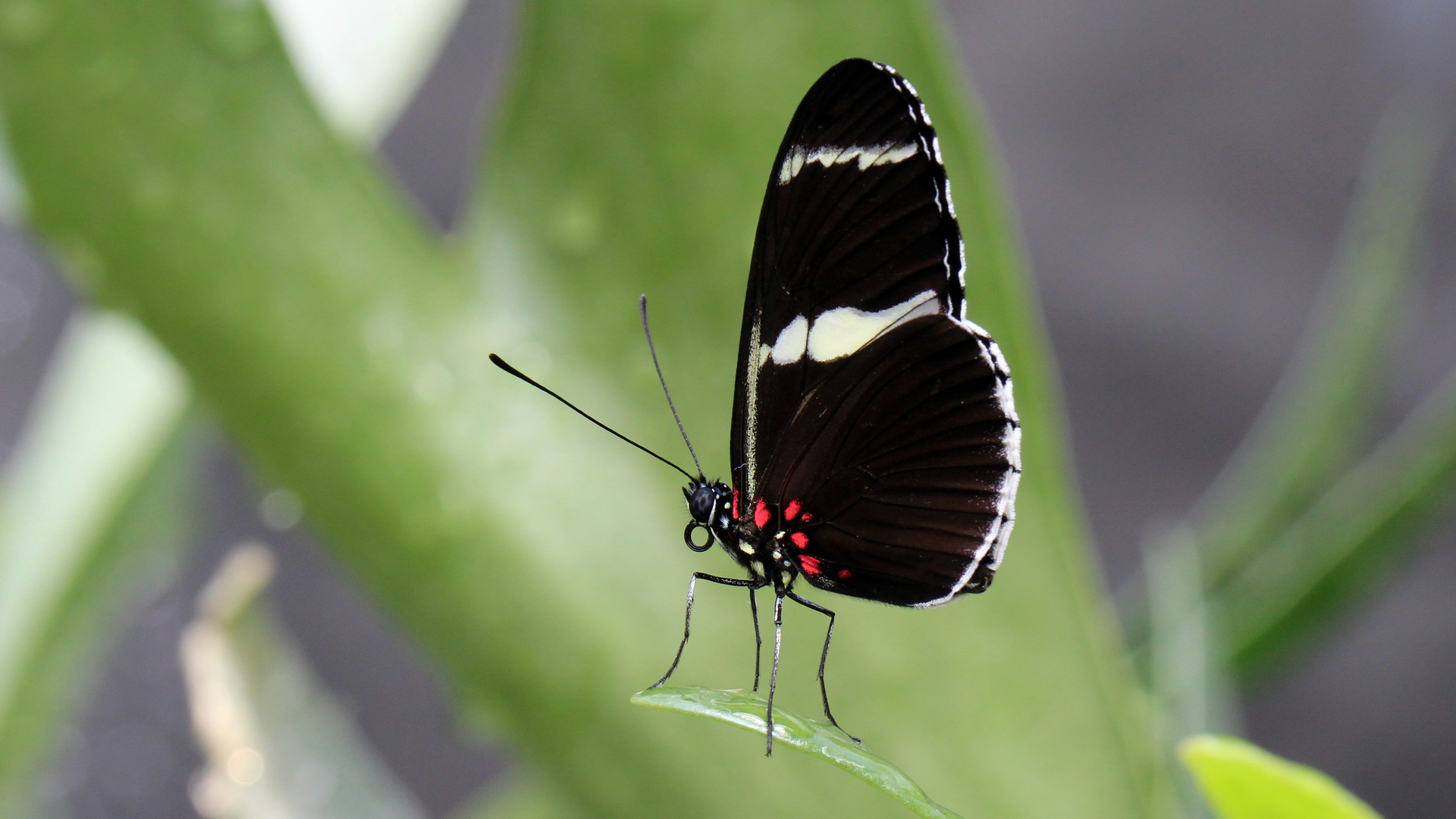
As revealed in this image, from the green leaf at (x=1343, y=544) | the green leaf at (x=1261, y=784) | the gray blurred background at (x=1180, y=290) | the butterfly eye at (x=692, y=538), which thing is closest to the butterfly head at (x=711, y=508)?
the butterfly eye at (x=692, y=538)

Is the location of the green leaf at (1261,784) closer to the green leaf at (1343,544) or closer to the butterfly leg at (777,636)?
the butterfly leg at (777,636)

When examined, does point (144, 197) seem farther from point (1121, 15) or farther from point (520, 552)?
point (1121, 15)

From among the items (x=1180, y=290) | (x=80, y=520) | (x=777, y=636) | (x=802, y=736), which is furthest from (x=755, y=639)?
(x=1180, y=290)

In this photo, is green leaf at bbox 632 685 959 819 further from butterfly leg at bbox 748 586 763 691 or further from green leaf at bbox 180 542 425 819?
green leaf at bbox 180 542 425 819

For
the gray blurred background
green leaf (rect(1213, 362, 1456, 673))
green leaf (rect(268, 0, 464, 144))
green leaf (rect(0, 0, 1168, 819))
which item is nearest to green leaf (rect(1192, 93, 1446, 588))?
green leaf (rect(1213, 362, 1456, 673))

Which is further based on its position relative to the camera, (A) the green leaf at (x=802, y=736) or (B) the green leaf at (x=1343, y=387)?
(B) the green leaf at (x=1343, y=387)

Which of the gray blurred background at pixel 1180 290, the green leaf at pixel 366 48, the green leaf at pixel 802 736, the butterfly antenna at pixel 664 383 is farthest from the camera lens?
the gray blurred background at pixel 1180 290
